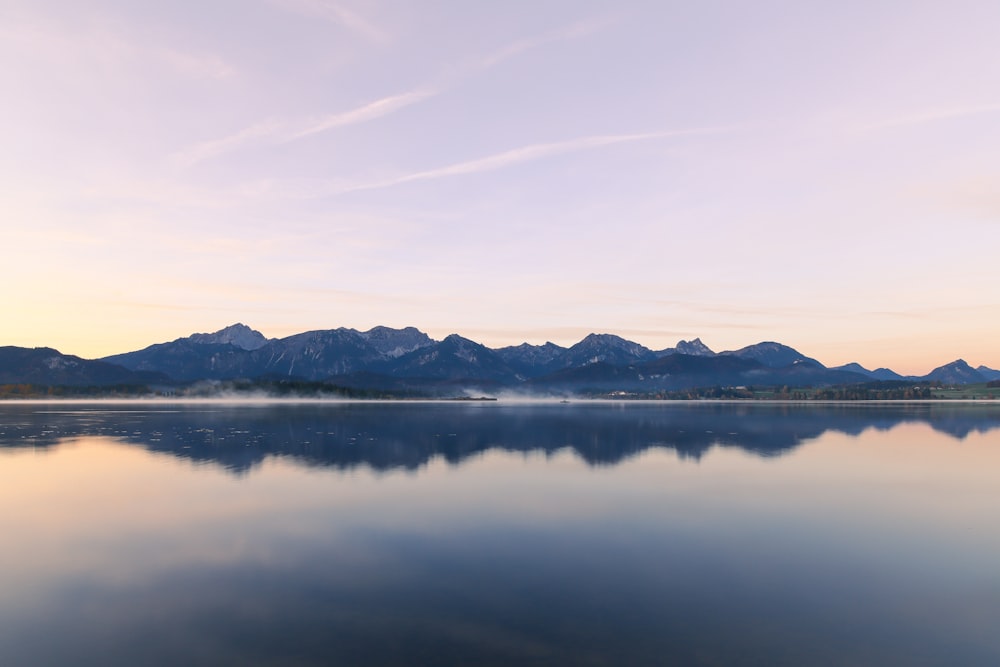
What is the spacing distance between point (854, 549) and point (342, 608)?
26.6 metres

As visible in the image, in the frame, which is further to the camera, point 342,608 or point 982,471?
point 982,471

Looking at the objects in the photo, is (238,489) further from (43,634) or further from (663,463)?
(663,463)

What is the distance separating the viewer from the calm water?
60.7ft

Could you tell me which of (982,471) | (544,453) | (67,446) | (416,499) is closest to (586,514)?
(416,499)

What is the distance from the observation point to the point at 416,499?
44000mm

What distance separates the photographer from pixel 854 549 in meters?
30.7

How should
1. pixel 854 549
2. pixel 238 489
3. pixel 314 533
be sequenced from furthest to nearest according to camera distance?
pixel 238 489, pixel 314 533, pixel 854 549

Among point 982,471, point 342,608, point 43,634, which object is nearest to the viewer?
point 43,634

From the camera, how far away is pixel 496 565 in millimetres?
27188

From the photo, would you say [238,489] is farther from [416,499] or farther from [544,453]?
[544,453]

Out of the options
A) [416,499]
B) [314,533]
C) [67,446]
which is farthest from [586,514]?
[67,446]

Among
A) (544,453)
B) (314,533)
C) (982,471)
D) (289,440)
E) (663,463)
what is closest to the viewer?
(314,533)

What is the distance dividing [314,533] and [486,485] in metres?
19.7

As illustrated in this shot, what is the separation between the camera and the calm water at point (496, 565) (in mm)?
18500
